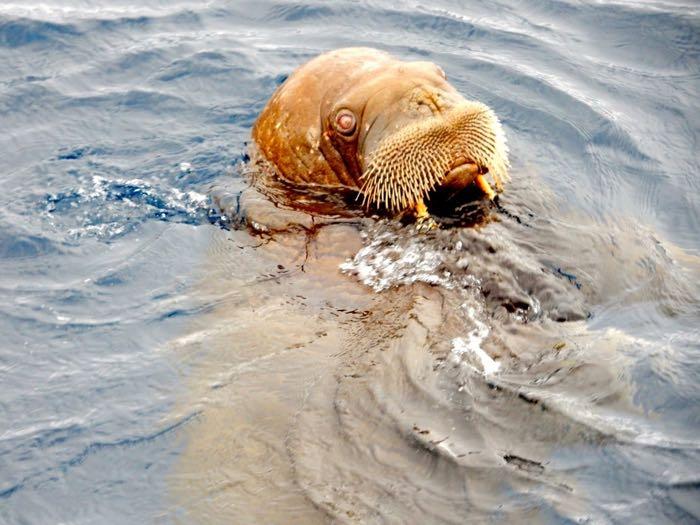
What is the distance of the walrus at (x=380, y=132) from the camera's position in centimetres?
648

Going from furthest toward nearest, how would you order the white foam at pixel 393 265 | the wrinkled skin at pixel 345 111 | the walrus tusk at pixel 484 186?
1. the walrus tusk at pixel 484 186
2. the wrinkled skin at pixel 345 111
3. the white foam at pixel 393 265

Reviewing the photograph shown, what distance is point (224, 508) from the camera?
4.98 meters

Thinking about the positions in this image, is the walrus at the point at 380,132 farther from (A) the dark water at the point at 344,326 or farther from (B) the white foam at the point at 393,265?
(A) the dark water at the point at 344,326

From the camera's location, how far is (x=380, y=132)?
22.1ft

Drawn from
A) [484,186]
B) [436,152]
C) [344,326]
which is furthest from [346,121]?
[344,326]

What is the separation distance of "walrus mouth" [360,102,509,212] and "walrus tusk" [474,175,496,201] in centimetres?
21

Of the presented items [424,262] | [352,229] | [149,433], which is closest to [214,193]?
[352,229]

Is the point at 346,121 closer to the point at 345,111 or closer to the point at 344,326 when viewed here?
Answer: the point at 345,111

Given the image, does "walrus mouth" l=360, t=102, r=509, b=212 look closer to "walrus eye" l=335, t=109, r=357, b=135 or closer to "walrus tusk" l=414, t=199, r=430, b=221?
"walrus tusk" l=414, t=199, r=430, b=221

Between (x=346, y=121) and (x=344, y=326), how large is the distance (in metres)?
1.66

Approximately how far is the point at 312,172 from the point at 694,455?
12.2 ft

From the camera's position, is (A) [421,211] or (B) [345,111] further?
(B) [345,111]

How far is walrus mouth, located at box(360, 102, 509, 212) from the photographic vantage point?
646 centimetres

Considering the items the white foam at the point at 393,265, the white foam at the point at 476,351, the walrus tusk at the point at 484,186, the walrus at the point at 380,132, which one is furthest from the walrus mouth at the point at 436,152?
the white foam at the point at 476,351
